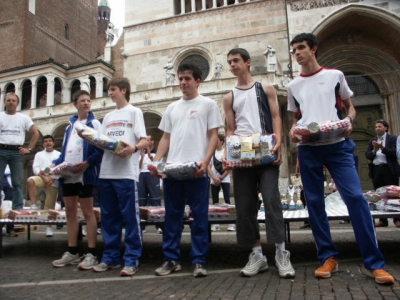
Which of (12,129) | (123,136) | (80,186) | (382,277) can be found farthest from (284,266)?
(12,129)

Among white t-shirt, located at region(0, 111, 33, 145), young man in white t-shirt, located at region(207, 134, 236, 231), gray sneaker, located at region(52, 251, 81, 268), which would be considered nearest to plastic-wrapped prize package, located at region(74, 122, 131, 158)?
gray sneaker, located at region(52, 251, 81, 268)

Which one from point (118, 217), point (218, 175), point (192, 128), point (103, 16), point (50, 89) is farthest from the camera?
point (103, 16)

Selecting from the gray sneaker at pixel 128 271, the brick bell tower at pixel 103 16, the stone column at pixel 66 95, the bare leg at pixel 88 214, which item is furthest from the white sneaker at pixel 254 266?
the brick bell tower at pixel 103 16

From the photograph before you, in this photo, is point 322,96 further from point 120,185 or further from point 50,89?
point 50,89

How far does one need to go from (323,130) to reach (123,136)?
85.6 inches

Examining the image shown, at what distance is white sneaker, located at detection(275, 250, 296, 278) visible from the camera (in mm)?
3133

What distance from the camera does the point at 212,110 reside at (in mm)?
3848

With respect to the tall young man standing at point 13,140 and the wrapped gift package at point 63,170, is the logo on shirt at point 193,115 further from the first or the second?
the tall young man standing at point 13,140

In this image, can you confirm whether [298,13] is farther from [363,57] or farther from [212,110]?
[212,110]

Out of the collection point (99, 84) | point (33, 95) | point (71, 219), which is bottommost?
point (71, 219)

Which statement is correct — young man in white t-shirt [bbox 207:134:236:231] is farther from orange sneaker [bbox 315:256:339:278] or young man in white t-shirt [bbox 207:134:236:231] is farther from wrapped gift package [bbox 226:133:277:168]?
orange sneaker [bbox 315:256:339:278]

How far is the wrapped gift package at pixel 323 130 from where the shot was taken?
3078 millimetres

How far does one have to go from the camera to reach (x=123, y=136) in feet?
13.4

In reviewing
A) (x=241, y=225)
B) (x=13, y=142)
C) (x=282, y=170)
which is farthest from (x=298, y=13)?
(x=241, y=225)
